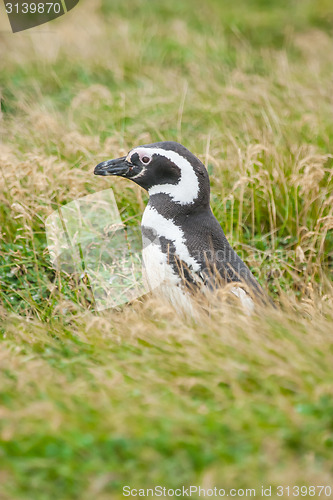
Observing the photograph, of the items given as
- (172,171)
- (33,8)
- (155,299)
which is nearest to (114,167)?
(172,171)

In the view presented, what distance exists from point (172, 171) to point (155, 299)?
2.59ft

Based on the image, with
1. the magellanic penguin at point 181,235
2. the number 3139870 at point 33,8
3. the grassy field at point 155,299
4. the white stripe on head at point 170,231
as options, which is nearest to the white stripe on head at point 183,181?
the magellanic penguin at point 181,235

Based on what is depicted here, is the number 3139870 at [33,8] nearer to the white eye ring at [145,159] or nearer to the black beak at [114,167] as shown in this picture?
the black beak at [114,167]

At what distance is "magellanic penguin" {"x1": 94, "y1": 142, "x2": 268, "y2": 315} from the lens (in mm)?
3768

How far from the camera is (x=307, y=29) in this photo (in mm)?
11195

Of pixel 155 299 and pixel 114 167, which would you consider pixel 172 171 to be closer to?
pixel 114 167

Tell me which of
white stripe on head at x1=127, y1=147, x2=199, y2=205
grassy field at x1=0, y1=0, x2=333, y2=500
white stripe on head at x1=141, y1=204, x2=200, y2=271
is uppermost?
white stripe on head at x1=127, y1=147, x2=199, y2=205

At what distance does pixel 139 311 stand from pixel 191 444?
1.14 m

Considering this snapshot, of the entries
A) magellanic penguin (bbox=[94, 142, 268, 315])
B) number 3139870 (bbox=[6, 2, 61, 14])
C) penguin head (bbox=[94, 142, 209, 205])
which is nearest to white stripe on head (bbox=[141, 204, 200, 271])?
magellanic penguin (bbox=[94, 142, 268, 315])

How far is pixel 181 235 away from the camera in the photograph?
3.83 meters

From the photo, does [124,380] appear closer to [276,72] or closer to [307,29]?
[276,72]

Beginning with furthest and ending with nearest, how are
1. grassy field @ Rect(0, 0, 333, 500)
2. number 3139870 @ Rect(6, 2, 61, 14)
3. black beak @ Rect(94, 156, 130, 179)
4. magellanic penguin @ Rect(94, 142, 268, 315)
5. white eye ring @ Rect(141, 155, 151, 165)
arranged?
number 3139870 @ Rect(6, 2, 61, 14)
black beak @ Rect(94, 156, 130, 179)
white eye ring @ Rect(141, 155, 151, 165)
magellanic penguin @ Rect(94, 142, 268, 315)
grassy field @ Rect(0, 0, 333, 500)

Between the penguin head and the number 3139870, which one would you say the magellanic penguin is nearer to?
the penguin head

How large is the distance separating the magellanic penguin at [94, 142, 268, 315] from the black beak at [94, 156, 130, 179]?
63mm
